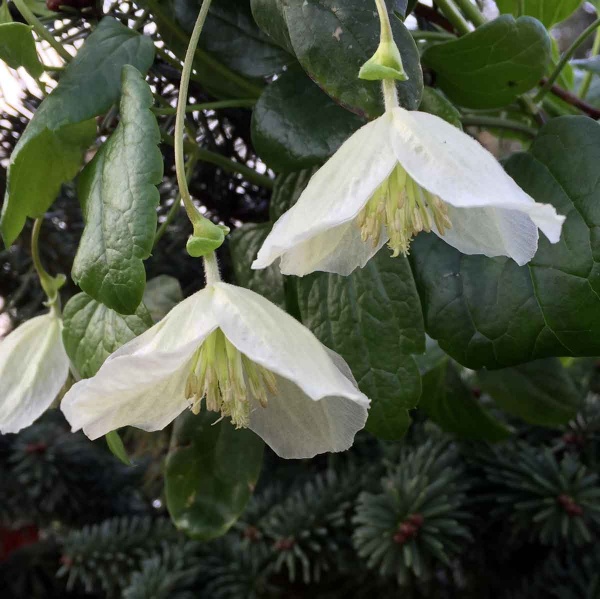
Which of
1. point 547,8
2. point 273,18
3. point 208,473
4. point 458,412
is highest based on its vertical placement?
point 273,18

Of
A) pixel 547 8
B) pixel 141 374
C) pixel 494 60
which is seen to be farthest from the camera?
pixel 547 8

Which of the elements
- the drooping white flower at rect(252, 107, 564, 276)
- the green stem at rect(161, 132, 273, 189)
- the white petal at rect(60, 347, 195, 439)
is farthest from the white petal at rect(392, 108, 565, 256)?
the green stem at rect(161, 132, 273, 189)

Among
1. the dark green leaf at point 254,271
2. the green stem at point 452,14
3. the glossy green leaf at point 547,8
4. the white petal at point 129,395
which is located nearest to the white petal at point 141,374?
the white petal at point 129,395

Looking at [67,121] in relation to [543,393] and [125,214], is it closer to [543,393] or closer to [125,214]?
[125,214]

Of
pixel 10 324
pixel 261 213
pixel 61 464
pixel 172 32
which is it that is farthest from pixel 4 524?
pixel 172 32

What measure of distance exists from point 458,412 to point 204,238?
347 millimetres

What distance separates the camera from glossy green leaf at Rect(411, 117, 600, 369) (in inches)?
12.0

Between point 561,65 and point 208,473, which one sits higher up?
point 561,65

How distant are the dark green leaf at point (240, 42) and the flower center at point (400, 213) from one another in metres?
0.11

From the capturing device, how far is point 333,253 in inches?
11.9

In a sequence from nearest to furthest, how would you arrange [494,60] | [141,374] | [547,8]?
1. [141,374]
2. [494,60]
3. [547,8]

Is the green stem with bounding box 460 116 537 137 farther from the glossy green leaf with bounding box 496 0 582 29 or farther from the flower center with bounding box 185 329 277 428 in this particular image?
the flower center with bounding box 185 329 277 428

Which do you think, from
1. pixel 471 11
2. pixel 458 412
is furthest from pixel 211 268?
pixel 458 412

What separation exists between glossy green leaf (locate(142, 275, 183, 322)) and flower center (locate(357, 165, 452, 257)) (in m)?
0.17
